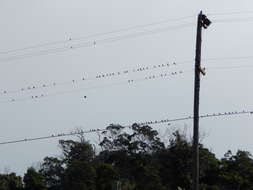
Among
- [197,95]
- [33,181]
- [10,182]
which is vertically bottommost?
[197,95]

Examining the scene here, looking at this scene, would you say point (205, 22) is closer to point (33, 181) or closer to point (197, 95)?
point (197, 95)

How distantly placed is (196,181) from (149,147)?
57874 mm

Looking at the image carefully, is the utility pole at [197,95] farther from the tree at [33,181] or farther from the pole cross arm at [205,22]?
the tree at [33,181]

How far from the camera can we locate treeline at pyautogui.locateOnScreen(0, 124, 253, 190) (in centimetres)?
7444

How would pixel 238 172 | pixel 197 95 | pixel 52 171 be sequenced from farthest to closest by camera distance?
pixel 52 171 → pixel 238 172 → pixel 197 95

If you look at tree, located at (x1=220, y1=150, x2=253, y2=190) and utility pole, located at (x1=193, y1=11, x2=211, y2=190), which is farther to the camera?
tree, located at (x1=220, y1=150, x2=253, y2=190)

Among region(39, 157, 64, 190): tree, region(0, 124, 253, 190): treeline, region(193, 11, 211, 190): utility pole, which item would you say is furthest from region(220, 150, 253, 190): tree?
region(193, 11, 211, 190): utility pole

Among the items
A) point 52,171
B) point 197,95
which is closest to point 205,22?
point 197,95

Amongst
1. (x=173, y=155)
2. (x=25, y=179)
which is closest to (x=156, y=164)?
(x=173, y=155)

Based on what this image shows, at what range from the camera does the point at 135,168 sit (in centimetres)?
7994

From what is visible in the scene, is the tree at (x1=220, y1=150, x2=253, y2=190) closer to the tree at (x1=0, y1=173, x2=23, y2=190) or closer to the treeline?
the treeline

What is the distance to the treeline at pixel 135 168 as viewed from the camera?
74438mm

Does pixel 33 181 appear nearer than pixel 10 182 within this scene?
Yes

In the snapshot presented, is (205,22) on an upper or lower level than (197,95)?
upper
